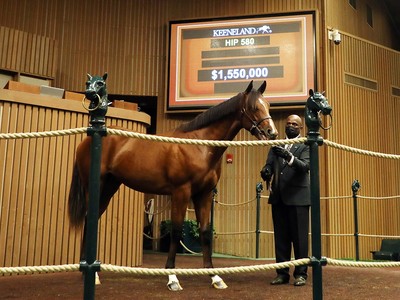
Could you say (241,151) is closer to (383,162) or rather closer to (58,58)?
(383,162)

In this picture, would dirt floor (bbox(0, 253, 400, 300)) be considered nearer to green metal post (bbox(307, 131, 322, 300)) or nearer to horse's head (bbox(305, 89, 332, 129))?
green metal post (bbox(307, 131, 322, 300))

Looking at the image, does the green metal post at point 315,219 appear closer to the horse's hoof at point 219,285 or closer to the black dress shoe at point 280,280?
the horse's hoof at point 219,285

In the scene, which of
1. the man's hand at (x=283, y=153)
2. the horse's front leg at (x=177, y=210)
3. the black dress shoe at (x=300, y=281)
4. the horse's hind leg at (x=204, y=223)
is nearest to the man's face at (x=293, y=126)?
the man's hand at (x=283, y=153)

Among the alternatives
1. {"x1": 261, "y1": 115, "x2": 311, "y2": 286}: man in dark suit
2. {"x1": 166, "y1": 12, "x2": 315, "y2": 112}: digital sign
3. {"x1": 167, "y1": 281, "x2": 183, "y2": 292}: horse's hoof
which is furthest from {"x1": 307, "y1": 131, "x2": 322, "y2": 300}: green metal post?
{"x1": 166, "y1": 12, "x2": 315, "y2": 112}: digital sign

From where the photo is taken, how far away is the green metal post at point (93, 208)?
1585 mm

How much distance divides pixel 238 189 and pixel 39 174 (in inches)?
148

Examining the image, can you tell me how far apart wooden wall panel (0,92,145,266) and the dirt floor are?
12.9 inches

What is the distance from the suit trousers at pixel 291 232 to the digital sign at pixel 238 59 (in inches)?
144

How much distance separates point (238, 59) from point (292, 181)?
13.6ft

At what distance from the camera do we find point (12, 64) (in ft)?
22.9

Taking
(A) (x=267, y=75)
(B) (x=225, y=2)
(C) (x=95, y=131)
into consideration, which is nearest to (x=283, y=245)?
(C) (x=95, y=131)

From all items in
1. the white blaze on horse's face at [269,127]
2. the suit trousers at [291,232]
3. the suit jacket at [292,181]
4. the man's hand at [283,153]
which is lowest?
the suit trousers at [291,232]

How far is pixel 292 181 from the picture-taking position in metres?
3.15

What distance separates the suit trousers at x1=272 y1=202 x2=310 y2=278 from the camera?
10.1 feet
